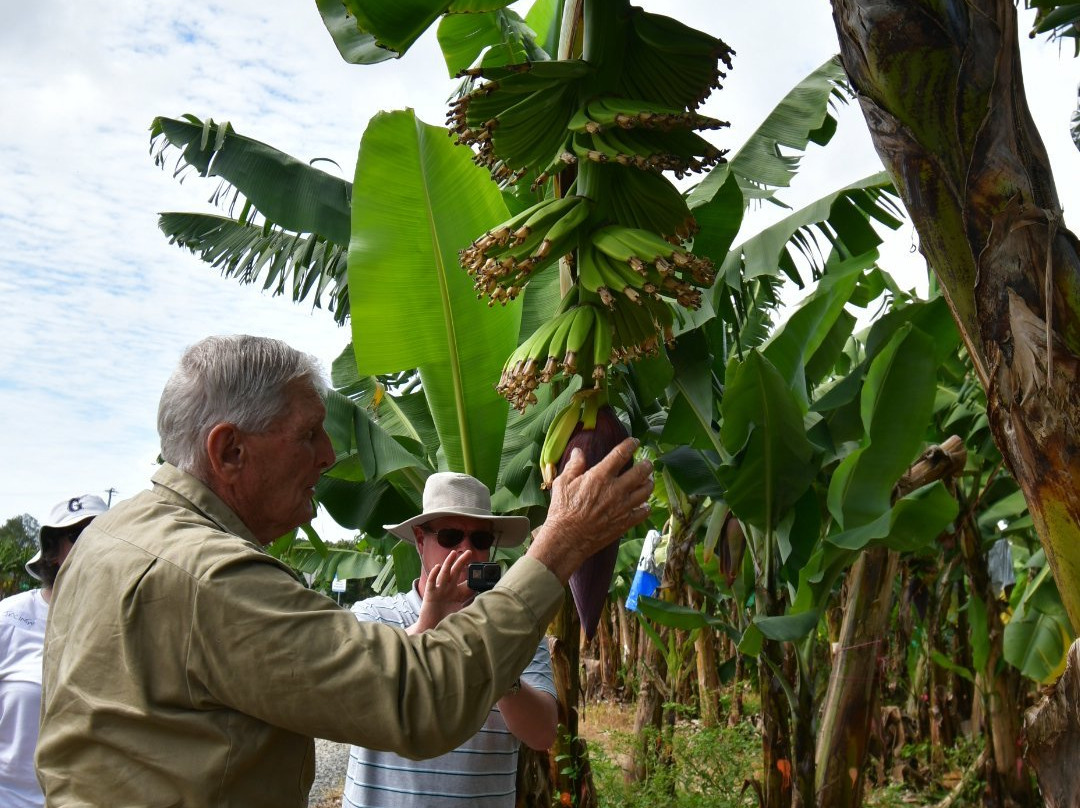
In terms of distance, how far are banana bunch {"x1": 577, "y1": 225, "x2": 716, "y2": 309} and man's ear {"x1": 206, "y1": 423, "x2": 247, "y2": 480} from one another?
598 mm

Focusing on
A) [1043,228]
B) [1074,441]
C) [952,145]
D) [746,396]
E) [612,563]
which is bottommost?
[612,563]

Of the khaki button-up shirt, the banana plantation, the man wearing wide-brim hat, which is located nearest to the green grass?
the banana plantation

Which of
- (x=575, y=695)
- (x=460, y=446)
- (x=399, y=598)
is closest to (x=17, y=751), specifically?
(x=399, y=598)

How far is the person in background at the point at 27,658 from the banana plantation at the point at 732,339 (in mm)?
1022

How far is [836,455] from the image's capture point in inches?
151

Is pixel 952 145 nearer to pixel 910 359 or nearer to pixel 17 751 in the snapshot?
pixel 910 359

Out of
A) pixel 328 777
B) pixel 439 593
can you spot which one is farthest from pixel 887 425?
pixel 328 777

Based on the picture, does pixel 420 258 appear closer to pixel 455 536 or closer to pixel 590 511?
pixel 455 536

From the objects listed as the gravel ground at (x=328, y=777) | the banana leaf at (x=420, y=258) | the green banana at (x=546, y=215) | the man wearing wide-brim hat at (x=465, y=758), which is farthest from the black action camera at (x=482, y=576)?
the gravel ground at (x=328, y=777)

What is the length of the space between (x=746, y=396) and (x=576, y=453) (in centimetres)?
192

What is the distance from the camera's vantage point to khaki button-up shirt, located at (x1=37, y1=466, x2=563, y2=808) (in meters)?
1.14

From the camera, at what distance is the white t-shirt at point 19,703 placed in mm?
2625

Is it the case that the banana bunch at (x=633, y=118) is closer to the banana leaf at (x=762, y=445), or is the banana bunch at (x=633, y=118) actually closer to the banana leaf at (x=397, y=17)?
the banana leaf at (x=397, y=17)

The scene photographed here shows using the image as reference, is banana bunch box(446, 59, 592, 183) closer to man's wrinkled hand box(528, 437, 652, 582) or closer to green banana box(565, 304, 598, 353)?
green banana box(565, 304, 598, 353)
